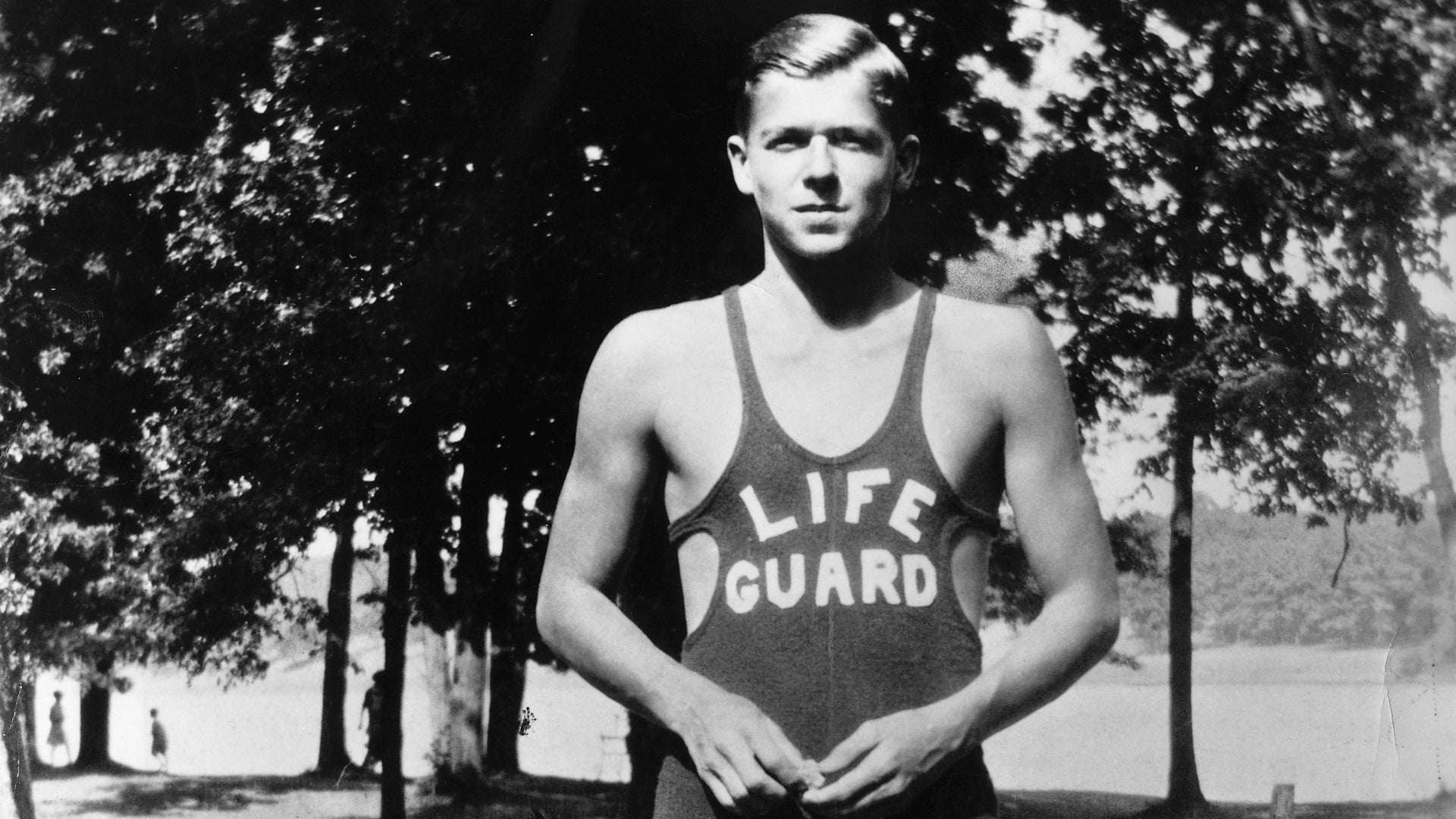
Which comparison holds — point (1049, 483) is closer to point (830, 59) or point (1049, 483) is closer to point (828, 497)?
point (828, 497)

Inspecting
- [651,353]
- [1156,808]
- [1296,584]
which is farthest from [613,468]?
[1156,808]

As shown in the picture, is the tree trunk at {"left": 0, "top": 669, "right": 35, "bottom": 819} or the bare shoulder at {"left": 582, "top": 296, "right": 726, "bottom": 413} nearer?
the bare shoulder at {"left": 582, "top": 296, "right": 726, "bottom": 413}

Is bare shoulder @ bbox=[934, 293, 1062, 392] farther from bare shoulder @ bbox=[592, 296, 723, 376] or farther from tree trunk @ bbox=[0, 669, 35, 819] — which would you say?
tree trunk @ bbox=[0, 669, 35, 819]

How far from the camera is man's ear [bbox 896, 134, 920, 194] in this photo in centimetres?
141

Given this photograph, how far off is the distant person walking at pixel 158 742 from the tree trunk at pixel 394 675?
0.63 meters

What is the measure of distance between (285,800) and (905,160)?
11.0 ft

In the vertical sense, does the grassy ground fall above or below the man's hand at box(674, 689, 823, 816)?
below

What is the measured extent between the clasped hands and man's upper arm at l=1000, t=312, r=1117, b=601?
22 centimetres

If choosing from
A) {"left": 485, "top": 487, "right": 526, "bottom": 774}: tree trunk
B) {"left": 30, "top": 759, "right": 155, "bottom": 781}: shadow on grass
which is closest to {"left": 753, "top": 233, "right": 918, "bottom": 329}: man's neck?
{"left": 485, "top": 487, "right": 526, "bottom": 774}: tree trunk

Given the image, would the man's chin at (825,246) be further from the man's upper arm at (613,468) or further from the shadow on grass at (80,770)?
the shadow on grass at (80,770)

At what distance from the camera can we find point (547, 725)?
357 centimetres

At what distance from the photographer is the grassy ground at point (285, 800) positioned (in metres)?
3.77

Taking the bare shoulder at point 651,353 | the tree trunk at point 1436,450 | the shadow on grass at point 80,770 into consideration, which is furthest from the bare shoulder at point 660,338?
the shadow on grass at point 80,770

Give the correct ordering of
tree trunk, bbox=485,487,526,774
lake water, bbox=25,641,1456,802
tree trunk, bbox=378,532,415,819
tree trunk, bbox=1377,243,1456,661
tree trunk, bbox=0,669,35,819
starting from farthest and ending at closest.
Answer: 1. tree trunk, bbox=378,532,415,819
2. tree trunk, bbox=485,487,526,774
3. tree trunk, bbox=0,669,35,819
4. lake water, bbox=25,641,1456,802
5. tree trunk, bbox=1377,243,1456,661
